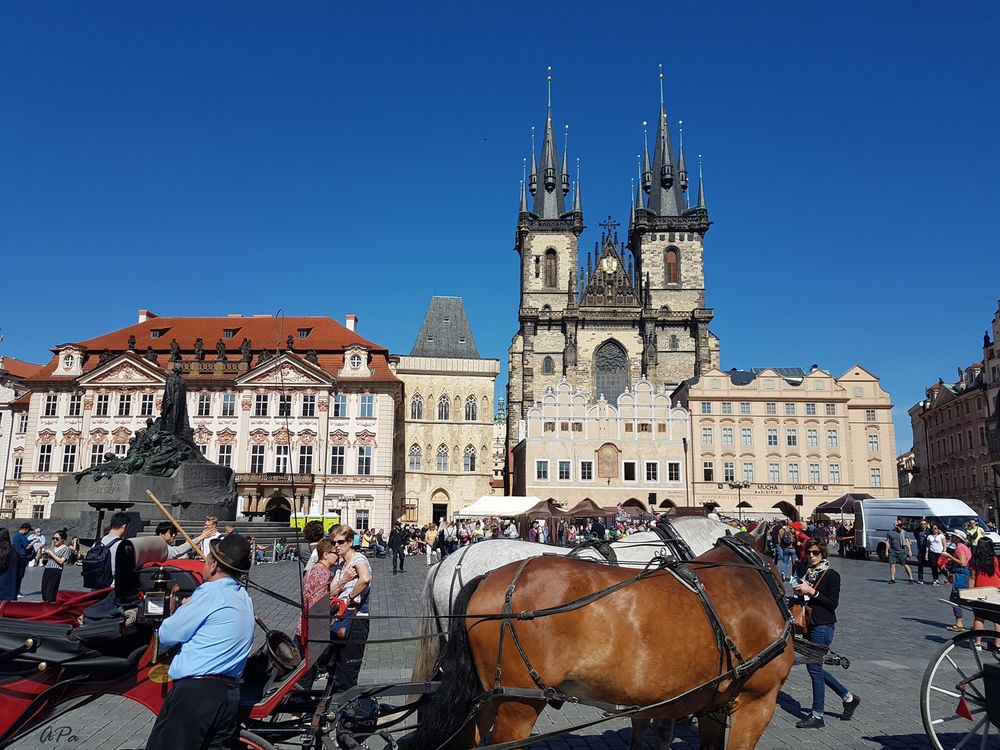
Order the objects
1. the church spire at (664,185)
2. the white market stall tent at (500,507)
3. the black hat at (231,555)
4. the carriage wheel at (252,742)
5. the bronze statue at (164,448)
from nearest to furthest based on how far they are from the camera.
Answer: the black hat at (231,555), the carriage wheel at (252,742), the bronze statue at (164,448), the white market stall tent at (500,507), the church spire at (664,185)

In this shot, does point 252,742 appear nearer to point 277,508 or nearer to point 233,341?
point 277,508

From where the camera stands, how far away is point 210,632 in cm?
376

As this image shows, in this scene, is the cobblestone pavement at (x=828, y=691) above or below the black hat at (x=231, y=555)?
below

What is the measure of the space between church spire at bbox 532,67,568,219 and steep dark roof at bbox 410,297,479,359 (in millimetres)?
12795

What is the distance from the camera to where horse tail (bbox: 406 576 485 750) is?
4195 mm

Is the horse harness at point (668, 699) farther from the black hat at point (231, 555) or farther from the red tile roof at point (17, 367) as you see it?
the red tile roof at point (17, 367)

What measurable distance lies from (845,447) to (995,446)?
10.5m

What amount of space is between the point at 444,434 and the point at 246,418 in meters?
16.2

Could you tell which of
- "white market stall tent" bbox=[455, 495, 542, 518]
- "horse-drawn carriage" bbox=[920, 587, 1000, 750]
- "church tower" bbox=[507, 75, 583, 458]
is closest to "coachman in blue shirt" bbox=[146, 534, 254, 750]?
"horse-drawn carriage" bbox=[920, 587, 1000, 750]

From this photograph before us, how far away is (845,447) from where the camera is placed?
53094 millimetres

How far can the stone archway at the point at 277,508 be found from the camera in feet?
151

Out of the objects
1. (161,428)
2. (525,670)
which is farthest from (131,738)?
(161,428)

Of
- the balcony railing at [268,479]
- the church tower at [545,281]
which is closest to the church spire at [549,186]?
the church tower at [545,281]

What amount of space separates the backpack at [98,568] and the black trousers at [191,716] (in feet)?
11.3
